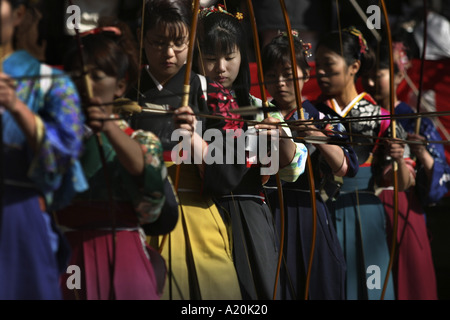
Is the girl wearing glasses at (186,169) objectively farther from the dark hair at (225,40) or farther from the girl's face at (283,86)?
the girl's face at (283,86)

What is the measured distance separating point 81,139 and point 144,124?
0.35 meters

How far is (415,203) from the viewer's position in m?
3.70

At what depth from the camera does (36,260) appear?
1739 millimetres

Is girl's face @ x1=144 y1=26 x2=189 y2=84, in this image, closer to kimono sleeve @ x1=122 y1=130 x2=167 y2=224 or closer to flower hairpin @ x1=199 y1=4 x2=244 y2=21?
flower hairpin @ x1=199 y1=4 x2=244 y2=21

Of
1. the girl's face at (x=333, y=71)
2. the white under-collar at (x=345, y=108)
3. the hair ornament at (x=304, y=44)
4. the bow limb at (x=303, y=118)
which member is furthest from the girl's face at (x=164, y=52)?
the white under-collar at (x=345, y=108)

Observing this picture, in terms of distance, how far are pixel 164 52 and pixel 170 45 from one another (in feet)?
0.08

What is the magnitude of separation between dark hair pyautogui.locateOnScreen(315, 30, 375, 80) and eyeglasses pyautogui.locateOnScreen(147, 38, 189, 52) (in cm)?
94

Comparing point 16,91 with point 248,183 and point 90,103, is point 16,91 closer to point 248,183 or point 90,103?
point 90,103

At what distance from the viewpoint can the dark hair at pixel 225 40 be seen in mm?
2479

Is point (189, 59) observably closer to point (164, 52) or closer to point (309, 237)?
point (164, 52)

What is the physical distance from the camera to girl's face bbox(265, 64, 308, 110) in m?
2.82

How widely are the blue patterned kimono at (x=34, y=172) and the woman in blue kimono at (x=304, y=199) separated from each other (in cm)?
119

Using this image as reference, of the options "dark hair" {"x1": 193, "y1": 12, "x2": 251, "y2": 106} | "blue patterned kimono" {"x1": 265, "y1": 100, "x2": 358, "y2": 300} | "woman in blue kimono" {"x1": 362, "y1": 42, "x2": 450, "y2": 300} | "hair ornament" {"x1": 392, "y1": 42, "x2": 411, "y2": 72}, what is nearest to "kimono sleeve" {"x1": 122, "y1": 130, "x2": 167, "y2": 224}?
"dark hair" {"x1": 193, "y1": 12, "x2": 251, "y2": 106}

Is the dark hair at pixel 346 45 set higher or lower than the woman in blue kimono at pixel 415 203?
higher
